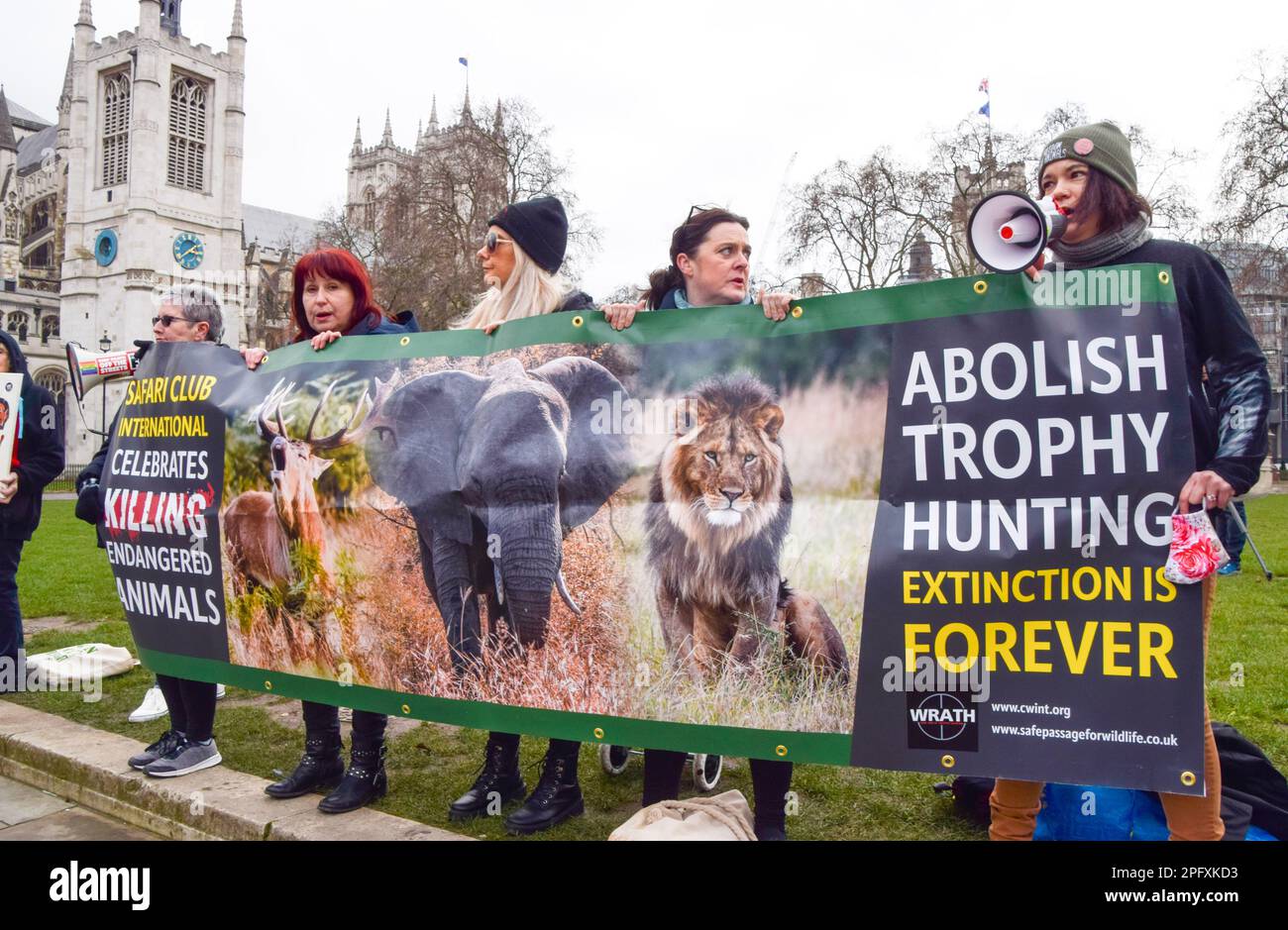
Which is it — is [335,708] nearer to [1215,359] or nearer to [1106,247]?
[1106,247]

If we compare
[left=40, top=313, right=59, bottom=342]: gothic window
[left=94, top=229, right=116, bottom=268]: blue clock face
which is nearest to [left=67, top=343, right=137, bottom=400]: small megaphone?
[left=94, top=229, right=116, bottom=268]: blue clock face

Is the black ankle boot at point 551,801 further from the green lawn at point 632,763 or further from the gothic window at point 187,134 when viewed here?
the gothic window at point 187,134

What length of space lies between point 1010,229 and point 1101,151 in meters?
0.39

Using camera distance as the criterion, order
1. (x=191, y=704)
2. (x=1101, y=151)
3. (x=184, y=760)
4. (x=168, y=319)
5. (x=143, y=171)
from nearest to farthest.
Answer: (x=1101, y=151) → (x=184, y=760) → (x=191, y=704) → (x=168, y=319) → (x=143, y=171)

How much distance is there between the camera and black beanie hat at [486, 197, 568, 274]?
3.98m

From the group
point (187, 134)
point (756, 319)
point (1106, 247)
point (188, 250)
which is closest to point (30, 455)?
point (756, 319)

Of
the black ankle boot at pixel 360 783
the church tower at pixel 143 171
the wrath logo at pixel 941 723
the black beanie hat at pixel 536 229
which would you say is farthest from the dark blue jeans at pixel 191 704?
the church tower at pixel 143 171

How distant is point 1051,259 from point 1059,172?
0.27 metres

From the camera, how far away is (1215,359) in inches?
109

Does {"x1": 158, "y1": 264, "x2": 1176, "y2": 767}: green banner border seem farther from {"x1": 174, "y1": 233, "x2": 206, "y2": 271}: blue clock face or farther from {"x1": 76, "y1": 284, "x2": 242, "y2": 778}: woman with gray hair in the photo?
{"x1": 174, "y1": 233, "x2": 206, "y2": 271}: blue clock face

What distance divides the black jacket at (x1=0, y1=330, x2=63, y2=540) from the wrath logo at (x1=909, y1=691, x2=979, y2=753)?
17.2 feet

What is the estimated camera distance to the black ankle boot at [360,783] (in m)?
3.82

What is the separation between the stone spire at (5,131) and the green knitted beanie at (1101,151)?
96612mm

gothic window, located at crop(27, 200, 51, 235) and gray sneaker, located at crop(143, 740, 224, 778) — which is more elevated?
gothic window, located at crop(27, 200, 51, 235)
